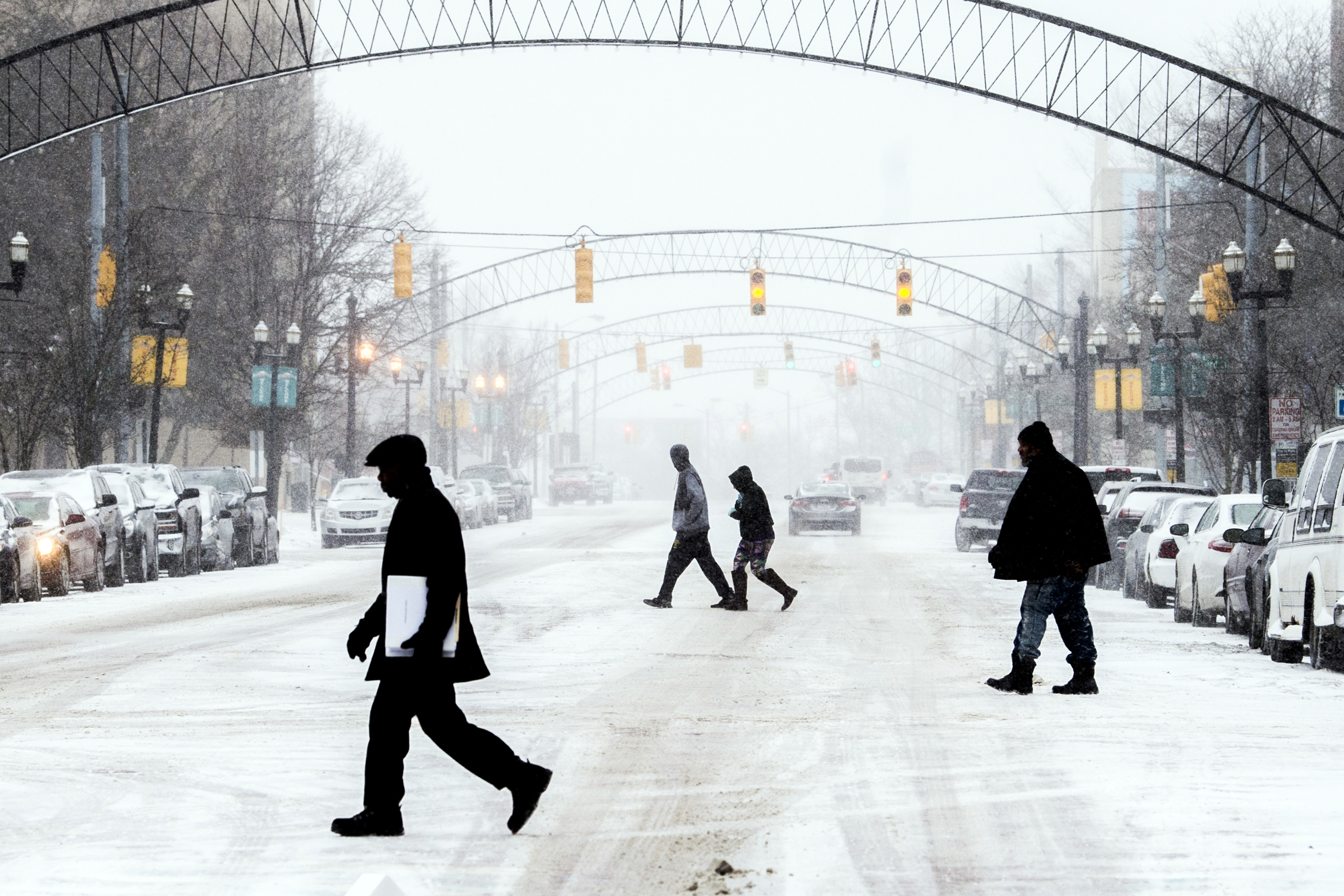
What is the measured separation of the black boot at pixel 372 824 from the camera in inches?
296

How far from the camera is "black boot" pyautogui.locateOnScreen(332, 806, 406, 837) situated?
24.7 feet

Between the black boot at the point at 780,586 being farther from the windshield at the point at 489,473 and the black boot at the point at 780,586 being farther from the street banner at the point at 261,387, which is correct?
the windshield at the point at 489,473

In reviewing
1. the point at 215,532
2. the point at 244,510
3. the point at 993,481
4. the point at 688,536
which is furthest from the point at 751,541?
the point at 993,481

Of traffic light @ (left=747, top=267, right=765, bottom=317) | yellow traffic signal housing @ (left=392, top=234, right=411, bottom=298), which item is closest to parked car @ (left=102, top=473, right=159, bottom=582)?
yellow traffic signal housing @ (left=392, top=234, right=411, bottom=298)

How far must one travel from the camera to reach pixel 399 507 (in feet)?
24.3

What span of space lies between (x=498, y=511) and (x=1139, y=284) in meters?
21.6

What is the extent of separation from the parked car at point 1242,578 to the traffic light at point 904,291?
26.7 meters

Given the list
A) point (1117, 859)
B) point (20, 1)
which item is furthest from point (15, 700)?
point (20, 1)

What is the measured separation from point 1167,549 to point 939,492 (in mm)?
62661

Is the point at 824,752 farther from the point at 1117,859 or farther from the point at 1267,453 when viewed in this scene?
the point at 1267,453

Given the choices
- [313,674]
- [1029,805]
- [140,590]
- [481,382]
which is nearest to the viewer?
[1029,805]

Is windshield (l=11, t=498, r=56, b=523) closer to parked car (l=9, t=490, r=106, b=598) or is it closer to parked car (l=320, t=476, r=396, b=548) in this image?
parked car (l=9, t=490, r=106, b=598)

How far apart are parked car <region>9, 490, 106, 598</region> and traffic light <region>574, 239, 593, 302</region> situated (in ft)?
58.3

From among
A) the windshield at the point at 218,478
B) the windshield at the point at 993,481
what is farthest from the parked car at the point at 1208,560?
the windshield at the point at 993,481
